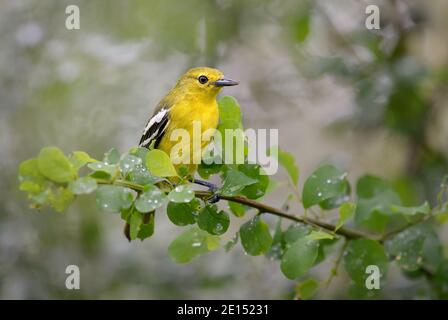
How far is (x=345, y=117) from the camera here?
4656mm

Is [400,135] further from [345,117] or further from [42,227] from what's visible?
[42,227]

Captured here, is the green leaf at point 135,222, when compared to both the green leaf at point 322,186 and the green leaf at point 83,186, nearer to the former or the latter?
the green leaf at point 83,186

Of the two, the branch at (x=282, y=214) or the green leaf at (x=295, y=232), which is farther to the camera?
the green leaf at (x=295, y=232)

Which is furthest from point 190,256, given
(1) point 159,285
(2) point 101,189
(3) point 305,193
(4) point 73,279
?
(1) point 159,285

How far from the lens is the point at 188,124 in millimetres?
3561

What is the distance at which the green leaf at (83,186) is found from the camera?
2006 millimetres

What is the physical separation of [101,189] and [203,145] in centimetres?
101

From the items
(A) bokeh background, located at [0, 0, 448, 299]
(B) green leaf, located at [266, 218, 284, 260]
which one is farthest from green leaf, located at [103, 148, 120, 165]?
(A) bokeh background, located at [0, 0, 448, 299]

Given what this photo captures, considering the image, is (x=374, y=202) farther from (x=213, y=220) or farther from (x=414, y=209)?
(x=213, y=220)

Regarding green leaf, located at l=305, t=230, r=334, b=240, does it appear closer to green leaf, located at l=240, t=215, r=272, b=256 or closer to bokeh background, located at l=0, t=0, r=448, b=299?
green leaf, located at l=240, t=215, r=272, b=256

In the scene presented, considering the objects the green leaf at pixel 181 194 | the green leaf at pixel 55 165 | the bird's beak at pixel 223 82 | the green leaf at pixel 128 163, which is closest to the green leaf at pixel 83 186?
the green leaf at pixel 55 165

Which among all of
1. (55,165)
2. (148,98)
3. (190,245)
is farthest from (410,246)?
(148,98)

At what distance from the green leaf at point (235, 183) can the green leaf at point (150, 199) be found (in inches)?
11.0

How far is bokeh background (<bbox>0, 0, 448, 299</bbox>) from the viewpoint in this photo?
4.08 metres
